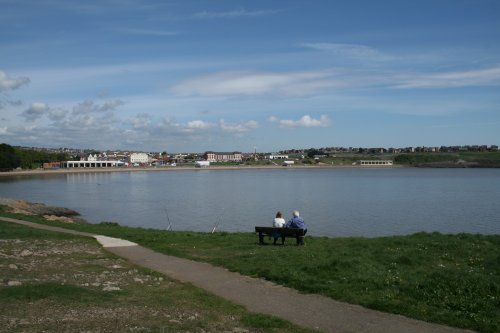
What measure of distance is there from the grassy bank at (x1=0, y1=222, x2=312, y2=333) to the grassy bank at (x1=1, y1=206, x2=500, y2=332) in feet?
7.65

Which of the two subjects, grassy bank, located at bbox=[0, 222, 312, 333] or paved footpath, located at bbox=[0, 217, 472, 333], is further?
paved footpath, located at bbox=[0, 217, 472, 333]

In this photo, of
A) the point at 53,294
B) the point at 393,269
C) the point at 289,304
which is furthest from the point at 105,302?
the point at 393,269

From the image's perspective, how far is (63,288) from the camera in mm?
10094

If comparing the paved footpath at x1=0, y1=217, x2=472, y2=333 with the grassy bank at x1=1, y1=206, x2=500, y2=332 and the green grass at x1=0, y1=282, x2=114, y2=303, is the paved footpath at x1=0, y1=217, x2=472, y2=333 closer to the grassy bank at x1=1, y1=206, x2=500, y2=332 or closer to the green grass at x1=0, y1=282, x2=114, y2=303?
the grassy bank at x1=1, y1=206, x2=500, y2=332

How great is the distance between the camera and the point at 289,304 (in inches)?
386

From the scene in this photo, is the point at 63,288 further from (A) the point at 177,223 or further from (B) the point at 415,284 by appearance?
(A) the point at 177,223

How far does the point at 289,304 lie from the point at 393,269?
368 cm

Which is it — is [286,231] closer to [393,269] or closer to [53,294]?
[393,269]

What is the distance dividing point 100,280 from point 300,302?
15.3 feet

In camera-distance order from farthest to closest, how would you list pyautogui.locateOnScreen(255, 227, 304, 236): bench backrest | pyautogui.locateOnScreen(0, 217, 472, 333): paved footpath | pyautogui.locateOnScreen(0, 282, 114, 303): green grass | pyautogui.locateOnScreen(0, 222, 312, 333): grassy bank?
1. pyautogui.locateOnScreen(255, 227, 304, 236): bench backrest
2. pyautogui.locateOnScreen(0, 282, 114, 303): green grass
3. pyautogui.locateOnScreen(0, 217, 472, 333): paved footpath
4. pyautogui.locateOnScreen(0, 222, 312, 333): grassy bank

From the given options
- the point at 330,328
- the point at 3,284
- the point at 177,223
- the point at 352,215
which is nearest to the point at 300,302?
the point at 330,328

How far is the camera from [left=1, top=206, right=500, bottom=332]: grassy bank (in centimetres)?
929

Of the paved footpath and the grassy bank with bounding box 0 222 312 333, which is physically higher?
the grassy bank with bounding box 0 222 312 333

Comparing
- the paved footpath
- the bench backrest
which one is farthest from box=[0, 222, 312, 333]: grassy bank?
the bench backrest
